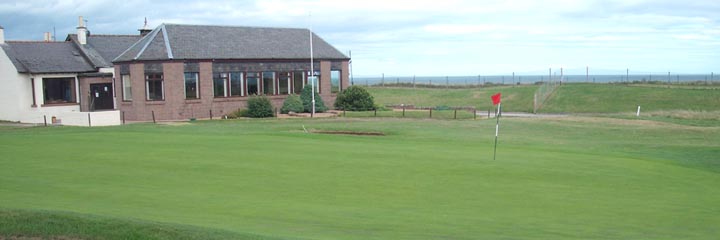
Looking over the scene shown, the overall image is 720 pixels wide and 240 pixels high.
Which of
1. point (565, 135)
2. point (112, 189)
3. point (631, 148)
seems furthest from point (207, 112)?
point (112, 189)

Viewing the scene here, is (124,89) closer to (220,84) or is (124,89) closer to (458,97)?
(220,84)

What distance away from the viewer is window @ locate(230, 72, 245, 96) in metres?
45.8

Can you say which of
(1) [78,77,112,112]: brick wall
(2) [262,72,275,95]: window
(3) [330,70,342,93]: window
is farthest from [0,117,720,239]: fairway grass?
(3) [330,70,342,93]: window

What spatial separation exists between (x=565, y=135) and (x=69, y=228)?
26.0 m

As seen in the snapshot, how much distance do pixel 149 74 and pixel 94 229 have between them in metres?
34.9

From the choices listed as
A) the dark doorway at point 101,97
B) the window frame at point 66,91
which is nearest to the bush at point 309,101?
the dark doorway at point 101,97

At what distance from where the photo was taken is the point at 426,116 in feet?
Answer: 146

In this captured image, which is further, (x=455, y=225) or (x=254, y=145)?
(x=254, y=145)

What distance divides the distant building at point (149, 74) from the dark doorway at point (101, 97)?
2.3 inches

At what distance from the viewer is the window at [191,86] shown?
144 feet

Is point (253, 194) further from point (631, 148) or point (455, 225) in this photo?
point (631, 148)

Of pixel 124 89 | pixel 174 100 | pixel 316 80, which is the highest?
pixel 316 80

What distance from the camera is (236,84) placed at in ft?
151

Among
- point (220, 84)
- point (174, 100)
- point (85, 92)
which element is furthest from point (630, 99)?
point (85, 92)
